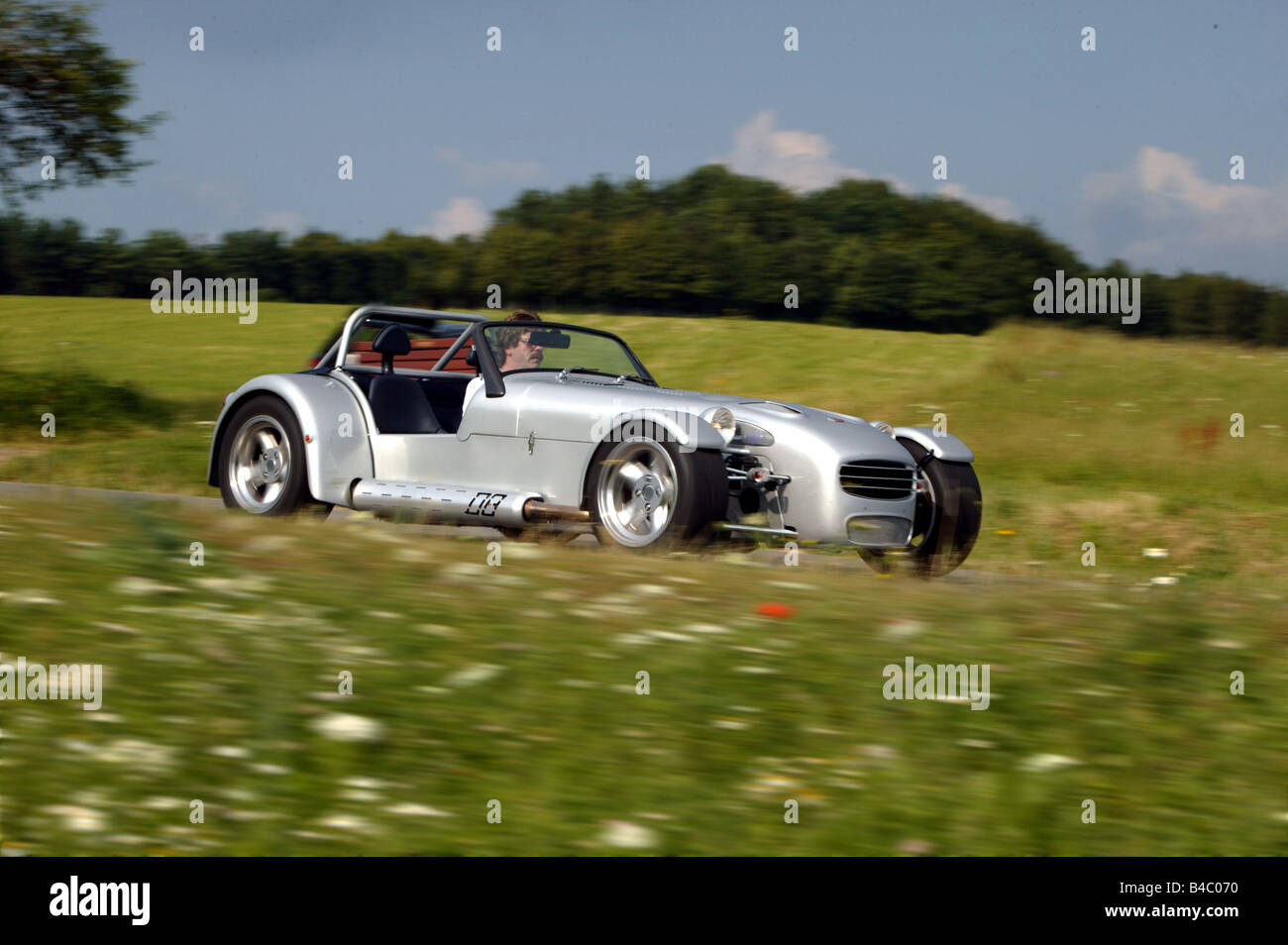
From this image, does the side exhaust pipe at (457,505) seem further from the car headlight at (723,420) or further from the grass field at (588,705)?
the car headlight at (723,420)

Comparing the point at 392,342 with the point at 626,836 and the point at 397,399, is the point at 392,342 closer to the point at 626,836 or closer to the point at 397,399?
the point at 397,399

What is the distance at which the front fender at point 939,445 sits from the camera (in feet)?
26.7

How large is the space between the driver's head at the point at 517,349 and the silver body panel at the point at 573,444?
0.17 meters

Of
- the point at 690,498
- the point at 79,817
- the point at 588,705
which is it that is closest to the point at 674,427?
the point at 690,498

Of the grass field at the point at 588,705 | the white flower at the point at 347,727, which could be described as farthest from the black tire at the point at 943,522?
the white flower at the point at 347,727

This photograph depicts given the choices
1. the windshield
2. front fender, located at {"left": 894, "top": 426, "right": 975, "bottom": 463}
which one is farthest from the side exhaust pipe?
front fender, located at {"left": 894, "top": 426, "right": 975, "bottom": 463}

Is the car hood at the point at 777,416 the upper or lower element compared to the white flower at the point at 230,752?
upper

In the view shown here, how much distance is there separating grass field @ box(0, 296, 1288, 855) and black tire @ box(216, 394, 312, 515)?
157 centimetres

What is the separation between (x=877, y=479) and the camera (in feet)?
24.8

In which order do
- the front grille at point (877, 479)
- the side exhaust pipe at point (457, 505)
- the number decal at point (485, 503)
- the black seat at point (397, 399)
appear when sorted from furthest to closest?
1. the black seat at point (397, 399)
2. the number decal at point (485, 503)
3. the side exhaust pipe at point (457, 505)
4. the front grille at point (877, 479)

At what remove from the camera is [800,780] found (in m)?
3.81

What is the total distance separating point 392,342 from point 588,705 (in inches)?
200

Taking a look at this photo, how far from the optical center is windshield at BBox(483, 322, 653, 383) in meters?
8.63
